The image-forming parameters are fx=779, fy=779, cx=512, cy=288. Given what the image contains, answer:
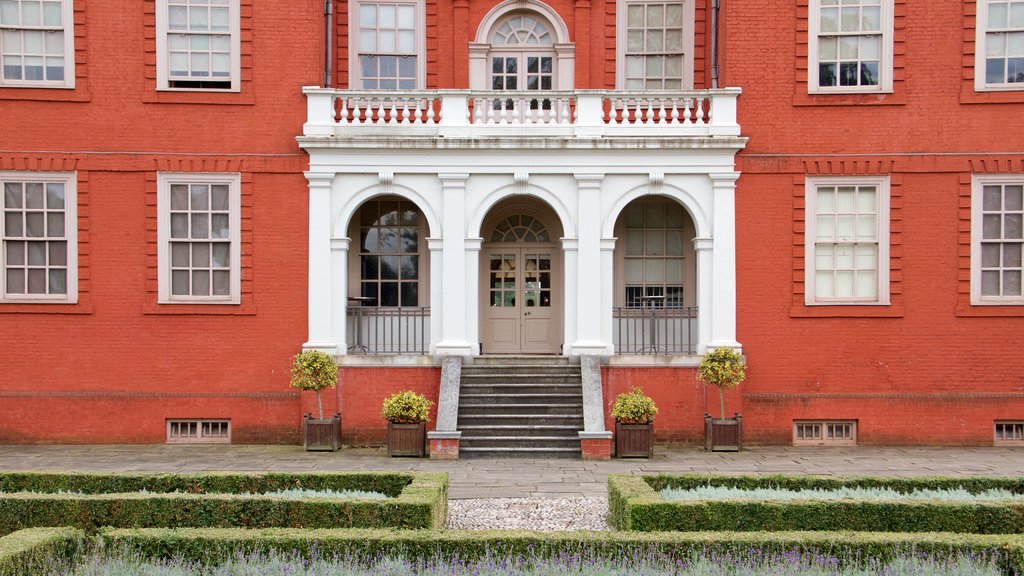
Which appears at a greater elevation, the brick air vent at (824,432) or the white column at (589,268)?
the white column at (589,268)

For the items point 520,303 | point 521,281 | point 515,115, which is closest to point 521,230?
point 521,281

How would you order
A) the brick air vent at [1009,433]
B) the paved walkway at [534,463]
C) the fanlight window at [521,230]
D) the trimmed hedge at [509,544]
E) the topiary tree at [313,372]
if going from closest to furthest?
the trimmed hedge at [509,544] < the paved walkway at [534,463] < the topiary tree at [313,372] < the brick air vent at [1009,433] < the fanlight window at [521,230]

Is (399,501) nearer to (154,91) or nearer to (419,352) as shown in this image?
(419,352)

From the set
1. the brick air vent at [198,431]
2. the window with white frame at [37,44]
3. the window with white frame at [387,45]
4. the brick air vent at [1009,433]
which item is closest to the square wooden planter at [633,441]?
the brick air vent at [1009,433]

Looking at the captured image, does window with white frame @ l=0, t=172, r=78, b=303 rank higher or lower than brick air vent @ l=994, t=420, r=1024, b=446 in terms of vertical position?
higher

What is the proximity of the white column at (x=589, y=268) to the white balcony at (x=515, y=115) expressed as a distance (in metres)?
0.95

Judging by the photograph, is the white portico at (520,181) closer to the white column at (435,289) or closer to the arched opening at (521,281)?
the white column at (435,289)

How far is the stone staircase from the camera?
11836mm

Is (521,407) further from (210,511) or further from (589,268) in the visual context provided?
(210,511)

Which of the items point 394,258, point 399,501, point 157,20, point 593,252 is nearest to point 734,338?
point 593,252

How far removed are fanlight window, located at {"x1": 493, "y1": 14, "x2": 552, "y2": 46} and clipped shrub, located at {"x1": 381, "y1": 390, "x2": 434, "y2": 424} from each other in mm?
7050

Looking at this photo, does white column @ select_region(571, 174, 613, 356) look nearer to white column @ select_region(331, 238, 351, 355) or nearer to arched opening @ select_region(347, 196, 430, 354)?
arched opening @ select_region(347, 196, 430, 354)

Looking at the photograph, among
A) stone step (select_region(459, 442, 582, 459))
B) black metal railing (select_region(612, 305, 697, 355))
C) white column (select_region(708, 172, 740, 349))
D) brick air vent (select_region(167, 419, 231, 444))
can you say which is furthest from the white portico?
brick air vent (select_region(167, 419, 231, 444))

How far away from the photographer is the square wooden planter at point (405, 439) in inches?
467
